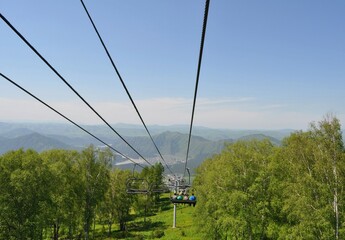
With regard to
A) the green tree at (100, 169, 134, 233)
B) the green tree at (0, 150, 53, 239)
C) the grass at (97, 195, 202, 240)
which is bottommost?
the grass at (97, 195, 202, 240)

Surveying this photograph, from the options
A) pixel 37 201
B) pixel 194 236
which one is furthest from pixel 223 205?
pixel 37 201

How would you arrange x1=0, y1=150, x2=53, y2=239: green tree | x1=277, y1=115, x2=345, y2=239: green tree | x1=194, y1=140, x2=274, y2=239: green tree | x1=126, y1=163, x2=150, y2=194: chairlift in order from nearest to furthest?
x1=126, y1=163, x2=150, y2=194: chairlift → x1=277, y1=115, x2=345, y2=239: green tree → x1=0, y1=150, x2=53, y2=239: green tree → x1=194, y1=140, x2=274, y2=239: green tree

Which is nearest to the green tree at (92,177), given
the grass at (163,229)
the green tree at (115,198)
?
the grass at (163,229)

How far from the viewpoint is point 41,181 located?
127ft

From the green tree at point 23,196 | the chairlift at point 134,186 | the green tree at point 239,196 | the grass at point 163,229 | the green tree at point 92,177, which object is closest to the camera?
the chairlift at point 134,186

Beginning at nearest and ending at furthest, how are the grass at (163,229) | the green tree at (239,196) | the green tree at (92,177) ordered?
the green tree at (239,196) < the green tree at (92,177) < the grass at (163,229)

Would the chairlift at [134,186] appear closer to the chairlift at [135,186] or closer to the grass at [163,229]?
the chairlift at [135,186]

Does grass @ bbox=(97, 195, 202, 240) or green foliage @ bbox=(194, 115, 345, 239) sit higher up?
green foliage @ bbox=(194, 115, 345, 239)

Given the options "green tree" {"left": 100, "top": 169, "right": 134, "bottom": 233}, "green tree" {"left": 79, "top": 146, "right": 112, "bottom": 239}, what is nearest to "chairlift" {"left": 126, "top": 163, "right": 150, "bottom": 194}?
"green tree" {"left": 100, "top": 169, "right": 134, "bottom": 233}

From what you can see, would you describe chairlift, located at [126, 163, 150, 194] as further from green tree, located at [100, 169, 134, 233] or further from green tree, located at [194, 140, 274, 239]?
green tree, located at [194, 140, 274, 239]

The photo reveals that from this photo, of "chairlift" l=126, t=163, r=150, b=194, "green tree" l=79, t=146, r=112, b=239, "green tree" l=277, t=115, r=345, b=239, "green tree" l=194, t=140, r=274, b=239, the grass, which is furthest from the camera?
the grass

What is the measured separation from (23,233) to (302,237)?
101ft

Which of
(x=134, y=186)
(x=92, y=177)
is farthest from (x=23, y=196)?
(x=134, y=186)

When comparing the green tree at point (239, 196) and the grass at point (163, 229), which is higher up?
the green tree at point (239, 196)
